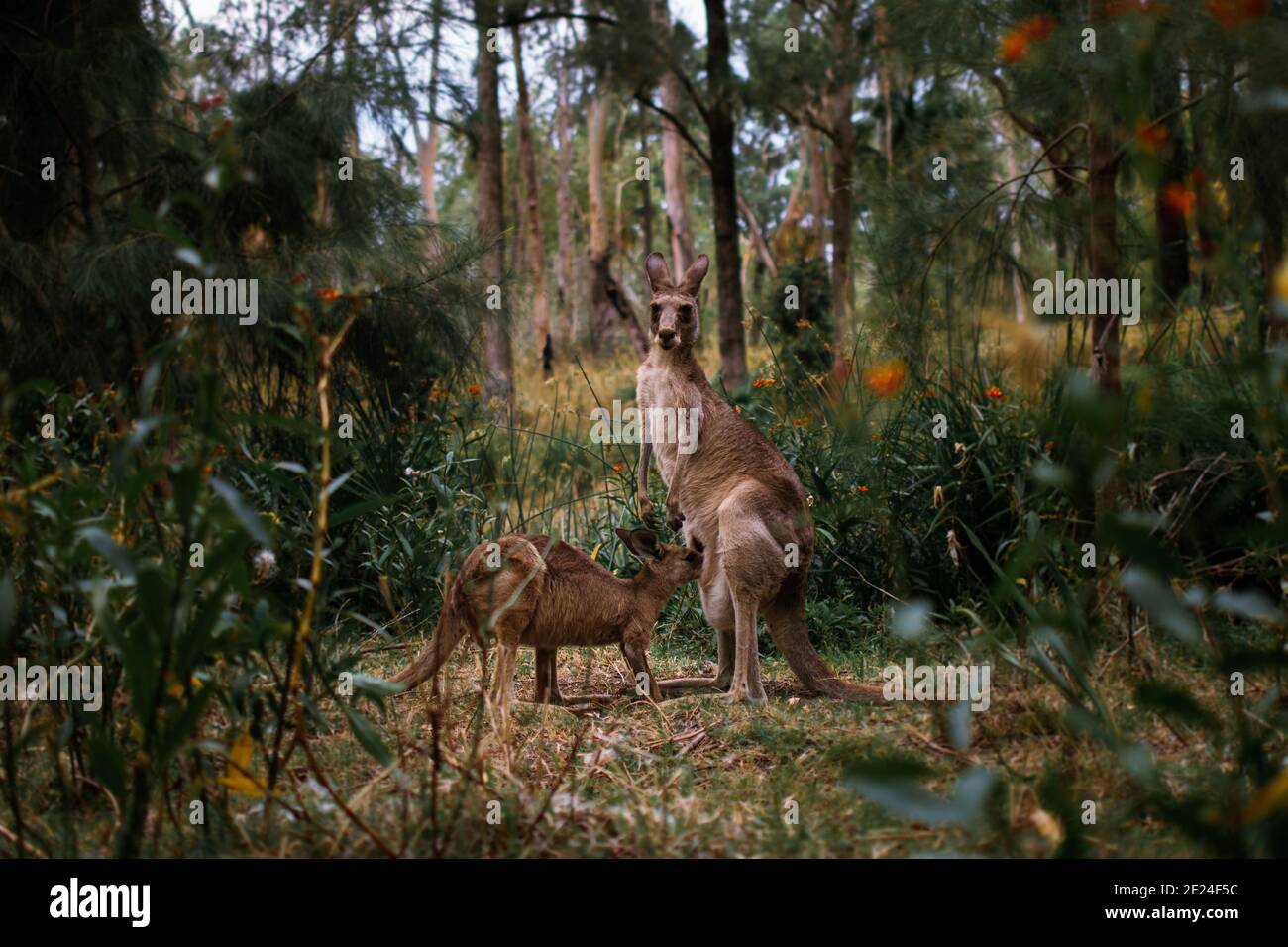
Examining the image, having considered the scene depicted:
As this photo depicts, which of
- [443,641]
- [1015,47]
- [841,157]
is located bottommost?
[443,641]

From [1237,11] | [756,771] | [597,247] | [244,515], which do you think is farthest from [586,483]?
[597,247]

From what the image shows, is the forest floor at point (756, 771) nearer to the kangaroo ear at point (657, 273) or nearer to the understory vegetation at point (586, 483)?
the understory vegetation at point (586, 483)

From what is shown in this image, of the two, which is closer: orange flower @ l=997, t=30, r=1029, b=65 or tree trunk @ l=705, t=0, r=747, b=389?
orange flower @ l=997, t=30, r=1029, b=65

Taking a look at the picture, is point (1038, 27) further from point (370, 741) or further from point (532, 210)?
point (532, 210)

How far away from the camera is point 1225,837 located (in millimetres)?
1645

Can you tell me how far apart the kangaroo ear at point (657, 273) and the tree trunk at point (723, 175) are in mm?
5212

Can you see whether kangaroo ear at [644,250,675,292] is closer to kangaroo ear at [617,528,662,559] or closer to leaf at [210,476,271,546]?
kangaroo ear at [617,528,662,559]

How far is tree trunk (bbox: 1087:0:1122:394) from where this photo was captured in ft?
16.7

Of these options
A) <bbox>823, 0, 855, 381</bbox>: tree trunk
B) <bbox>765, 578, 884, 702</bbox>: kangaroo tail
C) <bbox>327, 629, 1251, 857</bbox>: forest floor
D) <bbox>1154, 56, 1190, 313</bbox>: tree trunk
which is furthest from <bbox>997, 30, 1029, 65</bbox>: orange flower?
<bbox>823, 0, 855, 381</bbox>: tree trunk

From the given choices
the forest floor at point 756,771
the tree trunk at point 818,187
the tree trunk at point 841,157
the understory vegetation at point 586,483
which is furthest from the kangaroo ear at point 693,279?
the tree trunk at point 818,187

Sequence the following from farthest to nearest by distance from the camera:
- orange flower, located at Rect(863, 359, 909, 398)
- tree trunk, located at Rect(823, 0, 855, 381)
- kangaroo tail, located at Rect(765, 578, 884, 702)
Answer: tree trunk, located at Rect(823, 0, 855, 381) → orange flower, located at Rect(863, 359, 909, 398) → kangaroo tail, located at Rect(765, 578, 884, 702)

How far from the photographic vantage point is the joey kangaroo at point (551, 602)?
4.16m

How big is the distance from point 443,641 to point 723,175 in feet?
25.1

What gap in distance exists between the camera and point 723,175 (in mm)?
10883
